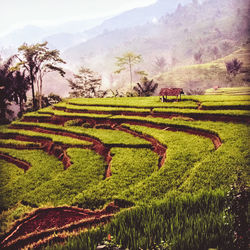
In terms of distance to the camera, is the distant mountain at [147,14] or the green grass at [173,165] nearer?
the green grass at [173,165]

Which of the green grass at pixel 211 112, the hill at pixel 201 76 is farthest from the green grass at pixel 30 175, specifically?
the hill at pixel 201 76

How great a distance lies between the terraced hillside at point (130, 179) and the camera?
2.71 meters

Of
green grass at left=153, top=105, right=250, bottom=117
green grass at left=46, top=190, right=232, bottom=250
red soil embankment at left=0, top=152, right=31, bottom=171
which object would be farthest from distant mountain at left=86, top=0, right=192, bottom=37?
green grass at left=46, top=190, right=232, bottom=250

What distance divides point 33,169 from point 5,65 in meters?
11.9

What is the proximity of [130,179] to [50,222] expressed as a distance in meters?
2.03

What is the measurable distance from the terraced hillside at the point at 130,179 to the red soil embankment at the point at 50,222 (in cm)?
2

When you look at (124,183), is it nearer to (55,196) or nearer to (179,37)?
(55,196)

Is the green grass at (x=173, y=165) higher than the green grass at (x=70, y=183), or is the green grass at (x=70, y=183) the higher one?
the green grass at (x=173, y=165)

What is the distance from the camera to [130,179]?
529 cm

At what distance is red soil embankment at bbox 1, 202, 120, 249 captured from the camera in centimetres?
340

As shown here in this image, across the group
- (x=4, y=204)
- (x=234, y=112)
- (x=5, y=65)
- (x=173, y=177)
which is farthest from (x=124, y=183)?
(x=5, y=65)

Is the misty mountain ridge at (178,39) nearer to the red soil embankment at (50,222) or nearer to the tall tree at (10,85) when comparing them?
the tall tree at (10,85)

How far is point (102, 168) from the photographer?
656cm

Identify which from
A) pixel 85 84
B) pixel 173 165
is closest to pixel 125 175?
pixel 173 165
